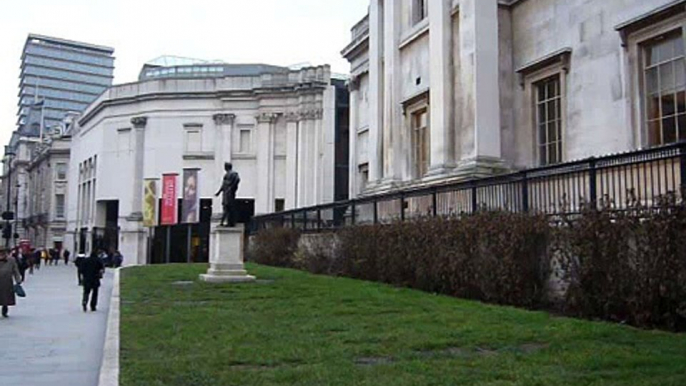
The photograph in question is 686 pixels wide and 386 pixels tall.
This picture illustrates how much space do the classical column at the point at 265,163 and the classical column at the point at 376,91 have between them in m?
29.3

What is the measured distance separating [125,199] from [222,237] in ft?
144

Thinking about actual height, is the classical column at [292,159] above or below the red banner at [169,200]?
above

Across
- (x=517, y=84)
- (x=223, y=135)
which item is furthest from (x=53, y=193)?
(x=517, y=84)

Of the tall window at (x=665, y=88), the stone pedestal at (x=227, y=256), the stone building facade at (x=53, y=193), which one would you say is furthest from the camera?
the stone building facade at (x=53, y=193)

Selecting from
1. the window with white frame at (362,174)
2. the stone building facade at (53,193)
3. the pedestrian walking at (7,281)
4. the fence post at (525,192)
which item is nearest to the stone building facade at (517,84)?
the fence post at (525,192)

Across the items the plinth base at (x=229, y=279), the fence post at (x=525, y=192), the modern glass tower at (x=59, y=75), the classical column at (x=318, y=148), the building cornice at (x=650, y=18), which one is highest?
the modern glass tower at (x=59, y=75)

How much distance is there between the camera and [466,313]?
38.4 feet

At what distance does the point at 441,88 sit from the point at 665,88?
7486mm

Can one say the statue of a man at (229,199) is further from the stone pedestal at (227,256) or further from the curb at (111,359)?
the curb at (111,359)

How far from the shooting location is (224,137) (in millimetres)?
58469

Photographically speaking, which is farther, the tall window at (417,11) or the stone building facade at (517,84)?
the tall window at (417,11)

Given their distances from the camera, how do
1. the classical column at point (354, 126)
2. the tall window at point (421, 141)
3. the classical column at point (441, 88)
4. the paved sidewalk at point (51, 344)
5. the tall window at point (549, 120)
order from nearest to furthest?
the paved sidewalk at point (51, 344)
the tall window at point (549, 120)
the classical column at point (441, 88)
the tall window at point (421, 141)
the classical column at point (354, 126)

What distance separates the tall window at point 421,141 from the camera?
24.8m

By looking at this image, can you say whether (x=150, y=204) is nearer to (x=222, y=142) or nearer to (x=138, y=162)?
(x=138, y=162)
